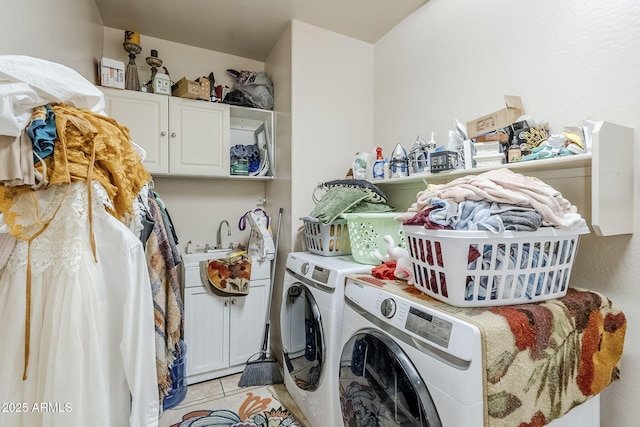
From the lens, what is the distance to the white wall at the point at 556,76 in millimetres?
1036

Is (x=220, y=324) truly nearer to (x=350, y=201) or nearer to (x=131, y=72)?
(x=350, y=201)

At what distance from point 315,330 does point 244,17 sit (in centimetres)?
216

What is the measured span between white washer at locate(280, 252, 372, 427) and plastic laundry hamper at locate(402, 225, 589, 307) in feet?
1.75

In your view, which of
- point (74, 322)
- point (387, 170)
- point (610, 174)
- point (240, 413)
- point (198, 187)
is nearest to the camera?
point (74, 322)

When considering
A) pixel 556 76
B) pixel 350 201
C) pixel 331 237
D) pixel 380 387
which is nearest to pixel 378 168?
pixel 350 201

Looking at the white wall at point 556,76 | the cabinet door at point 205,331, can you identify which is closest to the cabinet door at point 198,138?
the cabinet door at point 205,331

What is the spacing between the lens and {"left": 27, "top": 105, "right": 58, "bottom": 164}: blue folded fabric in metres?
0.77

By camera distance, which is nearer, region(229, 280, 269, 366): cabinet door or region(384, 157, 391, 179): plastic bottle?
region(384, 157, 391, 179): plastic bottle

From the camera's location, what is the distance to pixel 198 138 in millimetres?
2223

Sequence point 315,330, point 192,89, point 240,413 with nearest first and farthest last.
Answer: point 315,330 < point 240,413 < point 192,89

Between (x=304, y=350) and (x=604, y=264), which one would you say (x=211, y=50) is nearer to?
(x=304, y=350)

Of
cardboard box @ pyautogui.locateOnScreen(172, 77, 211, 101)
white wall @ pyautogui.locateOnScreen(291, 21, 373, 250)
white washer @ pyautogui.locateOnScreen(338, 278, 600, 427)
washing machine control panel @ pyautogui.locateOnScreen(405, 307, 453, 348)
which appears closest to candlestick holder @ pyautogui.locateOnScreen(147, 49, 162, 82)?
cardboard box @ pyautogui.locateOnScreen(172, 77, 211, 101)

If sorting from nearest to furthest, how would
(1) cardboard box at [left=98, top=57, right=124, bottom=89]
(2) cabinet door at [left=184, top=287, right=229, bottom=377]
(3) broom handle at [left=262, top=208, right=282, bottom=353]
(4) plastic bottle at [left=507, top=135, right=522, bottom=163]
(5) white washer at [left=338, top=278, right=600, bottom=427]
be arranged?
(5) white washer at [left=338, top=278, right=600, bottom=427]
(4) plastic bottle at [left=507, top=135, right=522, bottom=163]
(1) cardboard box at [left=98, top=57, right=124, bottom=89]
(2) cabinet door at [left=184, top=287, right=229, bottom=377]
(3) broom handle at [left=262, top=208, right=282, bottom=353]

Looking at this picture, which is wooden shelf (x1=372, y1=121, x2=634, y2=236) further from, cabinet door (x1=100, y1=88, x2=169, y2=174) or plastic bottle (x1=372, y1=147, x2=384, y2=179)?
cabinet door (x1=100, y1=88, x2=169, y2=174)
